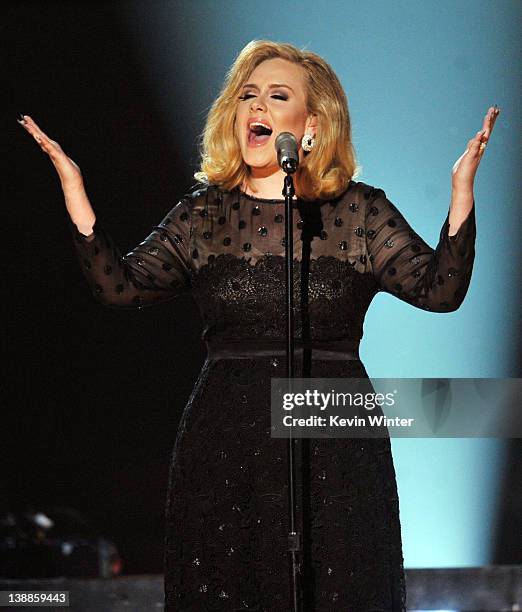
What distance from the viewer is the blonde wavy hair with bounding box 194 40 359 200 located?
87.7 inches

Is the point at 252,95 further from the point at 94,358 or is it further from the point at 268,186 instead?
the point at 94,358

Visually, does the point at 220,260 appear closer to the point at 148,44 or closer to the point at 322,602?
the point at 322,602

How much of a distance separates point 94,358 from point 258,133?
1.60m

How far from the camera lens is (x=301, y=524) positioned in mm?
1998

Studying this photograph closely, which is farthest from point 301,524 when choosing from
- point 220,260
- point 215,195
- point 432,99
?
point 432,99

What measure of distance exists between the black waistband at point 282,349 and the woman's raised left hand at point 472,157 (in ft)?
1.23

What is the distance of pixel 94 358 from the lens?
3600 mm

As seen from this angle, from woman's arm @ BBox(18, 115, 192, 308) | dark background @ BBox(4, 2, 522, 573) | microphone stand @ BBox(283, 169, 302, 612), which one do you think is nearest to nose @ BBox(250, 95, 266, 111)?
woman's arm @ BBox(18, 115, 192, 308)

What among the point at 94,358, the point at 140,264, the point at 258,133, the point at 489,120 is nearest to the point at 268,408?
the point at 140,264

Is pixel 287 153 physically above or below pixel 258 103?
below

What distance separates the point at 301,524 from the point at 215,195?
70 centimetres

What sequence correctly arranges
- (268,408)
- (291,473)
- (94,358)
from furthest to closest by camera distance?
(94,358) < (268,408) < (291,473)

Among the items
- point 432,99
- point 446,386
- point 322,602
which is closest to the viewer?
point 322,602

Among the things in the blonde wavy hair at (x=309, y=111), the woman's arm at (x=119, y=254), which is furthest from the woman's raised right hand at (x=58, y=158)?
the blonde wavy hair at (x=309, y=111)
